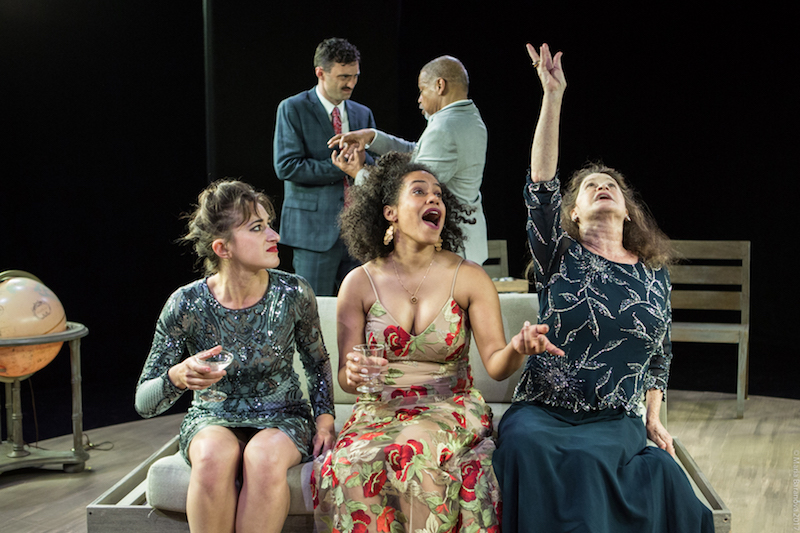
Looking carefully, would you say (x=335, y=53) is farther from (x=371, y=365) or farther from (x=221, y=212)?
(x=371, y=365)

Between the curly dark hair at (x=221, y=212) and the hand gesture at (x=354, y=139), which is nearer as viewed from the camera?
the curly dark hair at (x=221, y=212)

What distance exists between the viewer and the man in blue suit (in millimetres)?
3635

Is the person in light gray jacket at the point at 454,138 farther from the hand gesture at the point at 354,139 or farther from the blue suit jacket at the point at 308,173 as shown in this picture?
the blue suit jacket at the point at 308,173

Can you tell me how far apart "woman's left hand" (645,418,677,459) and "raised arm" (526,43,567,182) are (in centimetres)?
85

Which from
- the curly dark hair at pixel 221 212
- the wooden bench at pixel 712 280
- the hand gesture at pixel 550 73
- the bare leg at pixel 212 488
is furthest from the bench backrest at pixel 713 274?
the bare leg at pixel 212 488

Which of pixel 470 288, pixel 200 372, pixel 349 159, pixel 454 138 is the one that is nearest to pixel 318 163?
pixel 349 159

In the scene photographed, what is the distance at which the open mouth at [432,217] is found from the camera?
7.60 feet

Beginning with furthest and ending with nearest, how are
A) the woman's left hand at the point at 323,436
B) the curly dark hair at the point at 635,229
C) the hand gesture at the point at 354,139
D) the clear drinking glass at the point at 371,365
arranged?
the hand gesture at the point at 354,139, the curly dark hair at the point at 635,229, the woman's left hand at the point at 323,436, the clear drinking glass at the point at 371,365

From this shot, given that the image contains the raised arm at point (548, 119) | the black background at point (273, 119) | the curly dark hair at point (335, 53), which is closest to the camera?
the raised arm at point (548, 119)

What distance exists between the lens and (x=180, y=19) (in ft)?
17.0

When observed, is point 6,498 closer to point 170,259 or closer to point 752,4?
point 170,259

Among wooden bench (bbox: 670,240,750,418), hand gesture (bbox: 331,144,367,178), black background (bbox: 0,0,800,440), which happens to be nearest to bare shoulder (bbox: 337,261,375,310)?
hand gesture (bbox: 331,144,367,178)

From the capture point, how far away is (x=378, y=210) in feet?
8.21

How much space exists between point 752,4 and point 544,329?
499cm
